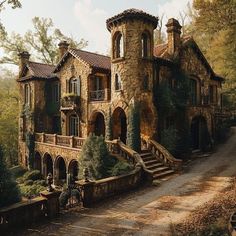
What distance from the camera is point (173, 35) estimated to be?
24.3 metres

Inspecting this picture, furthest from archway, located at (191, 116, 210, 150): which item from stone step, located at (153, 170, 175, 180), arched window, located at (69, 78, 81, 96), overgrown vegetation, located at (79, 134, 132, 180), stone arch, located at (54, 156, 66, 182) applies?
stone arch, located at (54, 156, 66, 182)

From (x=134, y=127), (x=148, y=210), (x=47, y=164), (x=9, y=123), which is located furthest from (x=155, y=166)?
(x=9, y=123)

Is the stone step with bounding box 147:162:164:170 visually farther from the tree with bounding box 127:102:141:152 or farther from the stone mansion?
the stone mansion

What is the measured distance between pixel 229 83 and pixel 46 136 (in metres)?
22.2

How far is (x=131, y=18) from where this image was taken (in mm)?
20969

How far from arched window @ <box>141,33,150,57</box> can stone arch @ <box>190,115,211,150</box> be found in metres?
8.46

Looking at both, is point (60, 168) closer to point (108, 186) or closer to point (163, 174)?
point (163, 174)

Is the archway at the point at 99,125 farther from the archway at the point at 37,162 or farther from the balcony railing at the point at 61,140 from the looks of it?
the archway at the point at 37,162

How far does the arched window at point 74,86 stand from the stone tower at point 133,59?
541cm

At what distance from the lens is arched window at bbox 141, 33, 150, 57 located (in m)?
22.0

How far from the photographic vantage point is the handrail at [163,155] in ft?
64.2

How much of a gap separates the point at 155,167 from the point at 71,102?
36.8 feet

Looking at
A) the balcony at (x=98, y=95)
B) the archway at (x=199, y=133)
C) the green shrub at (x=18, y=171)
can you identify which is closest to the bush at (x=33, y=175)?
the green shrub at (x=18, y=171)

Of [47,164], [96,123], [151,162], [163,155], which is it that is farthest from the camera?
[47,164]
